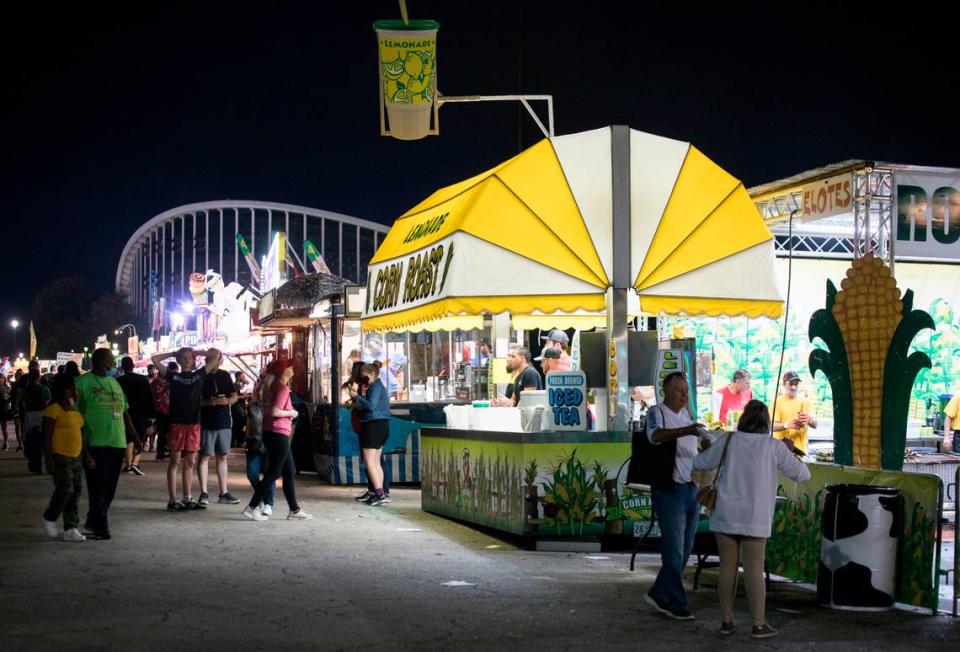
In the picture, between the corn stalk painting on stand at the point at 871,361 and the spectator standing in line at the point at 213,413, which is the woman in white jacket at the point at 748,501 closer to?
the corn stalk painting on stand at the point at 871,361

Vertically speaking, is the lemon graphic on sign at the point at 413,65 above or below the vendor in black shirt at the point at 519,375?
above

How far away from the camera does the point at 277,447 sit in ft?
43.5

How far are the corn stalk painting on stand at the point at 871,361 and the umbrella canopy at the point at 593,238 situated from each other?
1.78 meters

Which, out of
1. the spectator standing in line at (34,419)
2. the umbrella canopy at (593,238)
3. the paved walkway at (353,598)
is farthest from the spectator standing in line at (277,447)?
the spectator standing in line at (34,419)

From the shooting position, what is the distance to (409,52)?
1602cm

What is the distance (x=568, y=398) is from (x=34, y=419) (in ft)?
42.9

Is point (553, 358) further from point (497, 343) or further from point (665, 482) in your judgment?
point (665, 482)

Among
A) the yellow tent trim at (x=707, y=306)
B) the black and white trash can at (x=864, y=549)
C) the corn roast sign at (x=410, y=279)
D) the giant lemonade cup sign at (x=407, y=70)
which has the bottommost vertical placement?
the black and white trash can at (x=864, y=549)

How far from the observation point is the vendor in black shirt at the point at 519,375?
559 inches

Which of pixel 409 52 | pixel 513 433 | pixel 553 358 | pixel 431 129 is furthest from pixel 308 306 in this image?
pixel 513 433

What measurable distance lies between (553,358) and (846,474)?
4.68 m

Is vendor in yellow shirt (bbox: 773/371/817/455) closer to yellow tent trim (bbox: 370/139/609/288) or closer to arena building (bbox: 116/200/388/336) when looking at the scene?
yellow tent trim (bbox: 370/139/609/288)

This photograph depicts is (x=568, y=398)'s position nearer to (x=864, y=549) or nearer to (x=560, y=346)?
(x=560, y=346)

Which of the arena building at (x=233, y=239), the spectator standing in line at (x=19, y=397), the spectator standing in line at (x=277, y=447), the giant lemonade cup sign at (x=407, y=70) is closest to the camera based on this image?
the spectator standing in line at (x=277, y=447)
